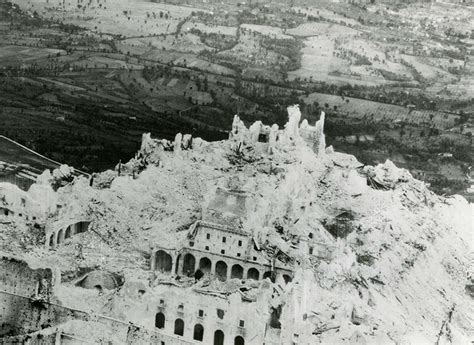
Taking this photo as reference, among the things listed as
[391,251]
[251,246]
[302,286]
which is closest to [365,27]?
[391,251]

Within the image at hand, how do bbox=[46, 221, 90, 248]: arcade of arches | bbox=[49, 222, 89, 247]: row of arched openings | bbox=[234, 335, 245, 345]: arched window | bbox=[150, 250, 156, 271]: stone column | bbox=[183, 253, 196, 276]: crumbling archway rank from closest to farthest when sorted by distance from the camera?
1. bbox=[234, 335, 245, 345]: arched window
2. bbox=[46, 221, 90, 248]: arcade of arches
3. bbox=[49, 222, 89, 247]: row of arched openings
4. bbox=[150, 250, 156, 271]: stone column
5. bbox=[183, 253, 196, 276]: crumbling archway

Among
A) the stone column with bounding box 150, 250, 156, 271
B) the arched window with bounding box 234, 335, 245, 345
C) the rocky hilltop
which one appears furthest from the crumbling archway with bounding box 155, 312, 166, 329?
the stone column with bounding box 150, 250, 156, 271

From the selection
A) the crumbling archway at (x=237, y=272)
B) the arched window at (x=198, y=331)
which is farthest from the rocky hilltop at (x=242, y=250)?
the crumbling archway at (x=237, y=272)

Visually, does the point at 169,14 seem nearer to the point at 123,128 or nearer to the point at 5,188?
the point at 123,128

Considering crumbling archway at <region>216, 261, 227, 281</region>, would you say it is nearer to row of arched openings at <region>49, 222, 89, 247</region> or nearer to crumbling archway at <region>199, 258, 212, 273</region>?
crumbling archway at <region>199, 258, 212, 273</region>

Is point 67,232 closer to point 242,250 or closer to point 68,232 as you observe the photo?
point 68,232

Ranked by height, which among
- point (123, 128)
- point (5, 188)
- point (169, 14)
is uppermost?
point (169, 14)

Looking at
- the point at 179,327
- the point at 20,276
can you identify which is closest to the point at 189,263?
the point at 179,327
